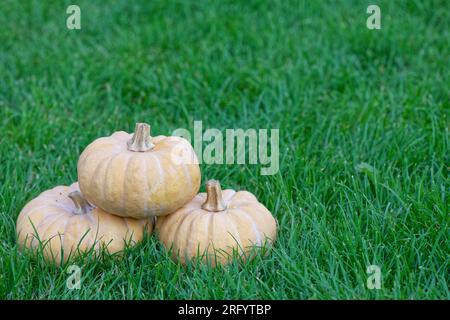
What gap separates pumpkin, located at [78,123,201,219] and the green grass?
22cm

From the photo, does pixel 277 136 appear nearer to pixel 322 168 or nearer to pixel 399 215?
pixel 322 168

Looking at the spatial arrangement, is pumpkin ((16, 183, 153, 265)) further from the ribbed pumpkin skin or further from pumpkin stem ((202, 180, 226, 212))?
pumpkin stem ((202, 180, 226, 212))

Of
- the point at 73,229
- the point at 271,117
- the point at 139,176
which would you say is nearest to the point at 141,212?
the point at 139,176

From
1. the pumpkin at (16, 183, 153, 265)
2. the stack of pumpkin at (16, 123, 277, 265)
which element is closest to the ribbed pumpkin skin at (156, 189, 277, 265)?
the stack of pumpkin at (16, 123, 277, 265)

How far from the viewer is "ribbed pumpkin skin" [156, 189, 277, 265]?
9.62 feet

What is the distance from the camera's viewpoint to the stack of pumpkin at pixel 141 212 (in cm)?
290

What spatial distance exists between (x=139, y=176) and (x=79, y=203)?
1.13 ft

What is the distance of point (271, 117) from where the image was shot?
4.29m

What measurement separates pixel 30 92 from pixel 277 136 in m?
1.69

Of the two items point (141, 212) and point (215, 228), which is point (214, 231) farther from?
point (141, 212)

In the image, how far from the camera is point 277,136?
398 cm

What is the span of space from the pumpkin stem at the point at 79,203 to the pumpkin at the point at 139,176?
0.21 ft

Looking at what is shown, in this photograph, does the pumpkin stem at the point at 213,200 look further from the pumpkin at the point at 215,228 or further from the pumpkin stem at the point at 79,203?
the pumpkin stem at the point at 79,203
